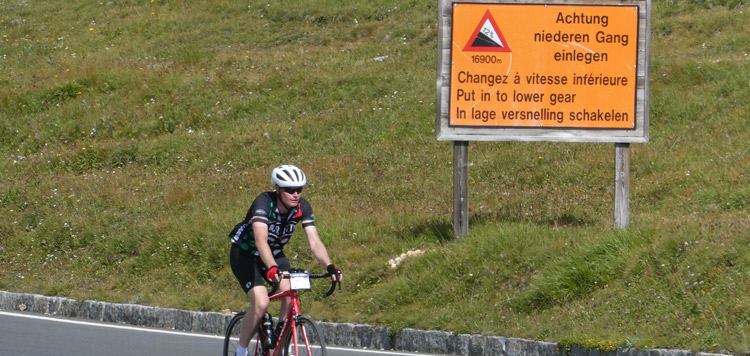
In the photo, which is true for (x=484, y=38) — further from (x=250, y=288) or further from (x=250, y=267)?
(x=250, y=288)

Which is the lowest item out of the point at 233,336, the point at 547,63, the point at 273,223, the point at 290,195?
the point at 233,336

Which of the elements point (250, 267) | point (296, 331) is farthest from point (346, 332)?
point (296, 331)

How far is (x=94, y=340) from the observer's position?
35.1 feet

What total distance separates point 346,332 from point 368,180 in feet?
20.4

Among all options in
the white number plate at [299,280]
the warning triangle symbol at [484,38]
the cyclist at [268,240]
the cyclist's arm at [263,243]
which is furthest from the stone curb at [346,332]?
the warning triangle symbol at [484,38]

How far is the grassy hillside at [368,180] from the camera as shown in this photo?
10.0m

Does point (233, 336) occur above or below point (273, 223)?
below

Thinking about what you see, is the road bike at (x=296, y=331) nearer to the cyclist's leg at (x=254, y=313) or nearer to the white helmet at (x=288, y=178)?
the cyclist's leg at (x=254, y=313)

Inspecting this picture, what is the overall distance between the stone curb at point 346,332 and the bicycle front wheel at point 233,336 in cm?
245

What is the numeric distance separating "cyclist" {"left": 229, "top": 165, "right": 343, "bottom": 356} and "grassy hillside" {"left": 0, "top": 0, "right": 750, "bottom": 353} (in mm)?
2840

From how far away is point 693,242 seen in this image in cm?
1004

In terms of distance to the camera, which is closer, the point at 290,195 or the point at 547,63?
the point at 290,195

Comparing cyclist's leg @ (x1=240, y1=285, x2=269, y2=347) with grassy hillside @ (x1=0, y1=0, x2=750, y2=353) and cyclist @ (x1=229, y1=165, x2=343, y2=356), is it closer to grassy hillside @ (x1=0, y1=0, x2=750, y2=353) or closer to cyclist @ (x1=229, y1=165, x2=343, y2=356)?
cyclist @ (x1=229, y1=165, x2=343, y2=356)

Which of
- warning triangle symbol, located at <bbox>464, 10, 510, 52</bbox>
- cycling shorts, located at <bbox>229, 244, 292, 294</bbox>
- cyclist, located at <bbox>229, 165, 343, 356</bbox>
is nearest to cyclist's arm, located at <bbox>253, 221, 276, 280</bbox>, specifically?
cyclist, located at <bbox>229, 165, 343, 356</bbox>
